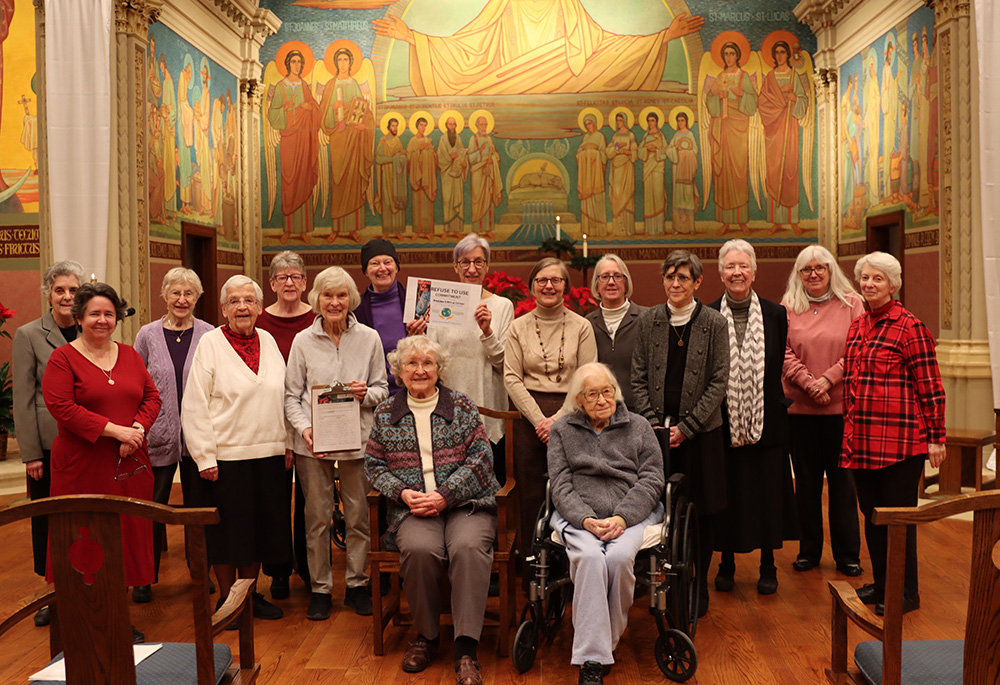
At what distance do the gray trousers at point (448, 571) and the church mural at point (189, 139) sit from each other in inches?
267

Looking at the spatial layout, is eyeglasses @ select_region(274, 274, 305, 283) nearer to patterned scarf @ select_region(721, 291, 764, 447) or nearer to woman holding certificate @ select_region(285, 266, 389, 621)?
woman holding certificate @ select_region(285, 266, 389, 621)

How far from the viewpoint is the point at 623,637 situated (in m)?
4.37

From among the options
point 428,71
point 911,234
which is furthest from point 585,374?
point 428,71

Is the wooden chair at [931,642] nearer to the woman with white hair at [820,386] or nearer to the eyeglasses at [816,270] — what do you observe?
the woman with white hair at [820,386]

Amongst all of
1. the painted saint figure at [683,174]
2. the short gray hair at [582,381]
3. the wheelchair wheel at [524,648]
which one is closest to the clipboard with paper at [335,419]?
the short gray hair at [582,381]

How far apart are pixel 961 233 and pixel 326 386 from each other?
6.80 meters

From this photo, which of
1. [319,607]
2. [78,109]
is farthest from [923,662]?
[78,109]

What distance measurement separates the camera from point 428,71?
12406 mm

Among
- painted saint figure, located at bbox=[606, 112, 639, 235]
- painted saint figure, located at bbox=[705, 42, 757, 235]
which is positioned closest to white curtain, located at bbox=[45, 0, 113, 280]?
painted saint figure, located at bbox=[606, 112, 639, 235]

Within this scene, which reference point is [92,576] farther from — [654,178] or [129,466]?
[654,178]

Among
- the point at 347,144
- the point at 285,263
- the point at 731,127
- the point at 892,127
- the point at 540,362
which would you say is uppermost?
the point at 731,127

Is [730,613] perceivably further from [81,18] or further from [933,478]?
[81,18]

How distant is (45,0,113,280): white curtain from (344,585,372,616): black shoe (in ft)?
10.8

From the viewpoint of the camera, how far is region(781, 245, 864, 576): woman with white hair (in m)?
5.14
